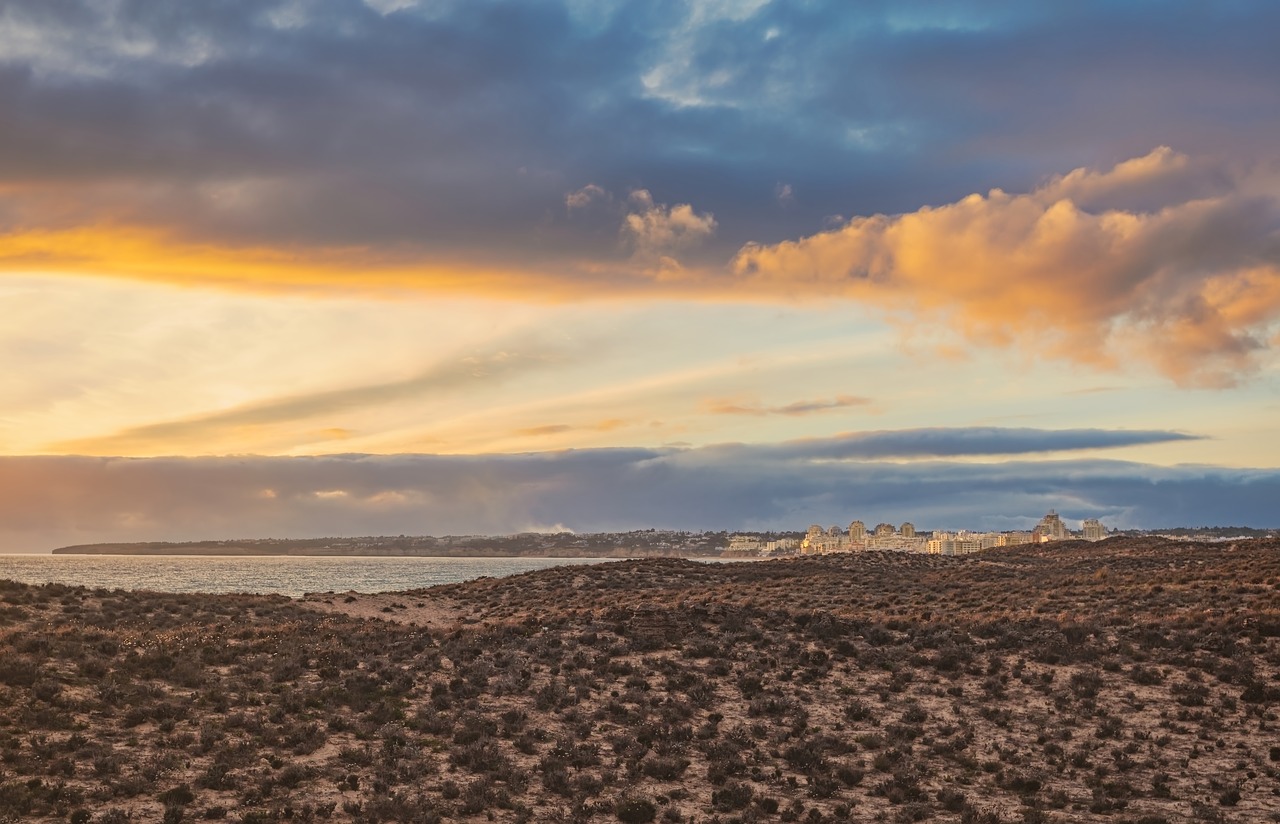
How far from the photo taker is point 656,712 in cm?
3111

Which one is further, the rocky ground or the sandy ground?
the sandy ground

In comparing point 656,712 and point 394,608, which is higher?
point 656,712

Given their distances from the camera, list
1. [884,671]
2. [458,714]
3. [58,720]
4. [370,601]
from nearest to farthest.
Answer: [58,720] < [458,714] < [884,671] < [370,601]

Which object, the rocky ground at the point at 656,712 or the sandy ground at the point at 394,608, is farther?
the sandy ground at the point at 394,608

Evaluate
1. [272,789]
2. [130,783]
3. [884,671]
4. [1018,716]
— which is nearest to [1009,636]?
[884,671]

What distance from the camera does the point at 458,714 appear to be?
30391mm

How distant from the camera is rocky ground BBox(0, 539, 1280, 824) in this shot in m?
23.0

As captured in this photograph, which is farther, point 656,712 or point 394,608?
point 394,608

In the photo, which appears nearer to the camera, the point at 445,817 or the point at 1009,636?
the point at 445,817

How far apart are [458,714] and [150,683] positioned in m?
10.7

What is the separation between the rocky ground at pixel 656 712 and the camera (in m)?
23.0

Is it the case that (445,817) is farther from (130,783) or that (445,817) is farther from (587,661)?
(587,661)

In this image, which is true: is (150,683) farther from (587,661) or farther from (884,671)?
(884,671)

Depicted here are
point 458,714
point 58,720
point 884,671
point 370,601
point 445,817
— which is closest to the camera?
point 445,817
